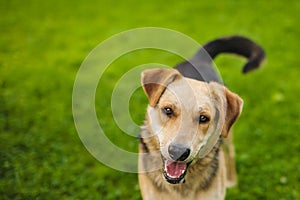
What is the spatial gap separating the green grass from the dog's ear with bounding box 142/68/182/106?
1.65 metres

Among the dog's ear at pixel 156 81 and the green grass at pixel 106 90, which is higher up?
the dog's ear at pixel 156 81

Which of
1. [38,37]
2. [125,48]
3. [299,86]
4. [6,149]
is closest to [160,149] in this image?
[6,149]

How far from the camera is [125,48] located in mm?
8758

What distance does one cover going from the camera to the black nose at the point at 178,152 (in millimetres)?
3512

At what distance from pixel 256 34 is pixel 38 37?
524cm

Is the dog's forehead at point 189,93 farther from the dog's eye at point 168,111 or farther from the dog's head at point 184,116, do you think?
the dog's eye at point 168,111

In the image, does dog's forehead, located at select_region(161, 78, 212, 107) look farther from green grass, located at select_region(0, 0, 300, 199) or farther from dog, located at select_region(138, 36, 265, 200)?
green grass, located at select_region(0, 0, 300, 199)

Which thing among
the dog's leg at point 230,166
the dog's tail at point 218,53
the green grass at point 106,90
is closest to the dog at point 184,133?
the dog's tail at point 218,53

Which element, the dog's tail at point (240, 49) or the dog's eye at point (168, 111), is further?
the dog's tail at point (240, 49)

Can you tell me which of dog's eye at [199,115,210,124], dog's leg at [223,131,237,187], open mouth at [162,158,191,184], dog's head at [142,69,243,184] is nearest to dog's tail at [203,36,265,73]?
dog's leg at [223,131,237,187]

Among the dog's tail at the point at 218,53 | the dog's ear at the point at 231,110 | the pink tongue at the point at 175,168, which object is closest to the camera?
the pink tongue at the point at 175,168

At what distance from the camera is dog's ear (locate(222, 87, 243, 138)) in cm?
405

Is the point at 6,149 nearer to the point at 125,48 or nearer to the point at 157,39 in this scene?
the point at 125,48

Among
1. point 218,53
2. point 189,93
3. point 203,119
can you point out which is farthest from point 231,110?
point 218,53
